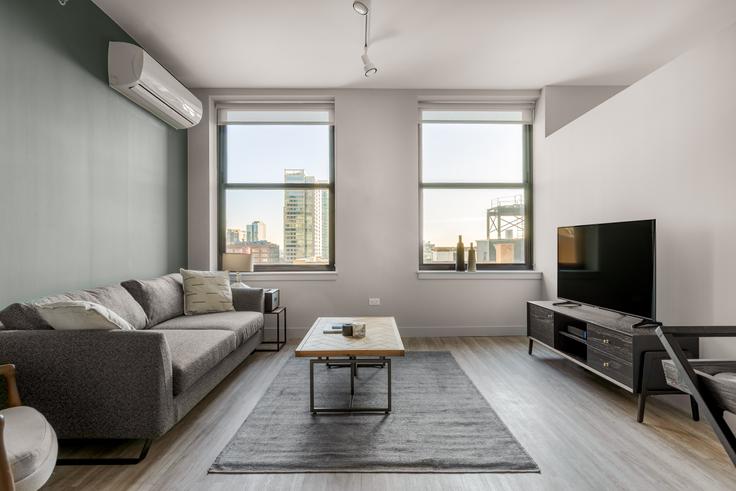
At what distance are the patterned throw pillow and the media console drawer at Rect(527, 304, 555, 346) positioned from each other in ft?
9.48

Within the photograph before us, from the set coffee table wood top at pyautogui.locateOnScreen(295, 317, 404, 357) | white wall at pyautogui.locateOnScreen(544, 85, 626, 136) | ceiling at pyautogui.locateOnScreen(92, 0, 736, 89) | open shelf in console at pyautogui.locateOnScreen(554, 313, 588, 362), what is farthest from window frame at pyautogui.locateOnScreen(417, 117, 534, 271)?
coffee table wood top at pyautogui.locateOnScreen(295, 317, 404, 357)

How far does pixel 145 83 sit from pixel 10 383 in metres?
2.50

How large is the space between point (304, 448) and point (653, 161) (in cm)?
301

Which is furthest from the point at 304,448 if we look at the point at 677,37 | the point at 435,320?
the point at 677,37

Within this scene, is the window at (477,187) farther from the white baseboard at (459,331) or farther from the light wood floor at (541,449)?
the light wood floor at (541,449)

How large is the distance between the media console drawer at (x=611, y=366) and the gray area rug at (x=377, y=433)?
89 centimetres

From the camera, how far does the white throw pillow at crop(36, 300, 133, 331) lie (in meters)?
1.95

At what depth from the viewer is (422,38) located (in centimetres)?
346

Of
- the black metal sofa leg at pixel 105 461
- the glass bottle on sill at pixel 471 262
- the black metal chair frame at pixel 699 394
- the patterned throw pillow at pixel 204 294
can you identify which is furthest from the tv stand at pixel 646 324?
the patterned throw pillow at pixel 204 294

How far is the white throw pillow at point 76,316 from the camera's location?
1.95 meters

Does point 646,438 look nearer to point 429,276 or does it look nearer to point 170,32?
point 429,276

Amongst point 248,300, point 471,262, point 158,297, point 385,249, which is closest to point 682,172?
point 471,262

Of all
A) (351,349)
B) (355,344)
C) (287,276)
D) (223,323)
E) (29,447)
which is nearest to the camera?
(29,447)

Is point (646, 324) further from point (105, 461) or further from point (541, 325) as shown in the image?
point (105, 461)
